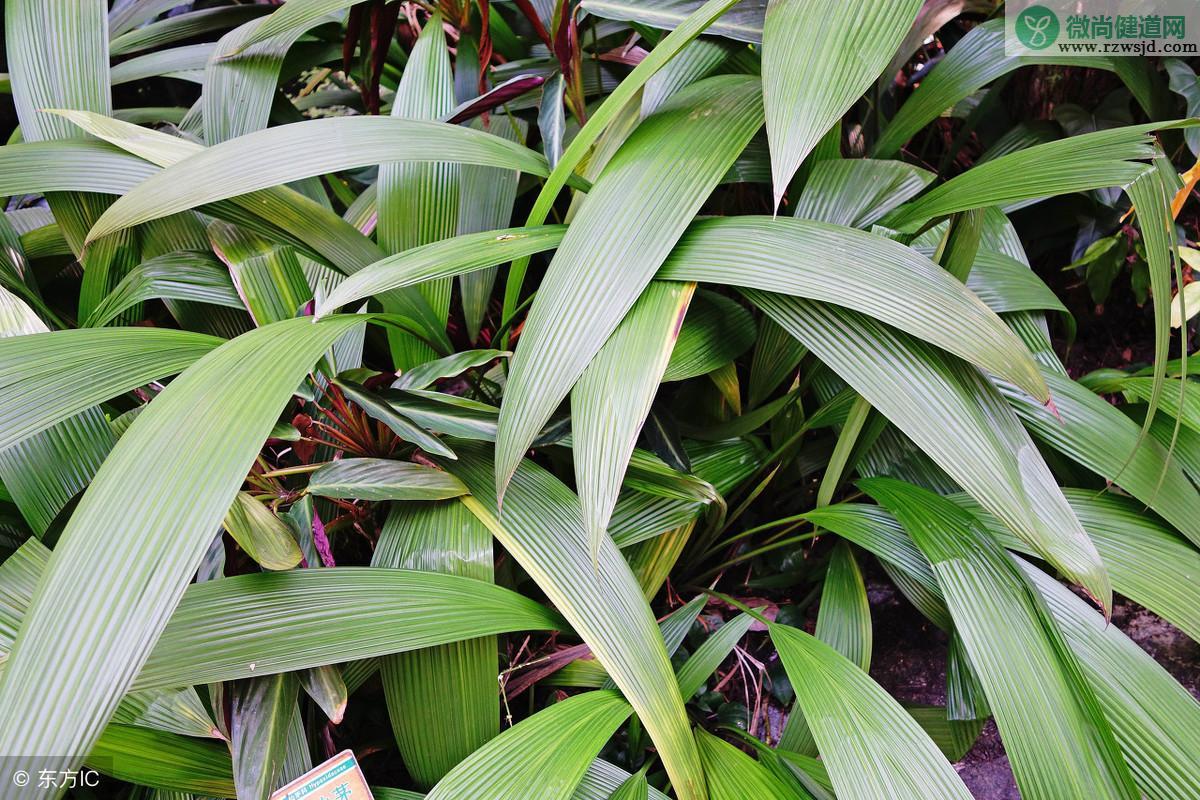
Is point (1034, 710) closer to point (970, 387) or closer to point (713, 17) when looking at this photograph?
point (970, 387)

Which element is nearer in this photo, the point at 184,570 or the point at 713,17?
the point at 184,570

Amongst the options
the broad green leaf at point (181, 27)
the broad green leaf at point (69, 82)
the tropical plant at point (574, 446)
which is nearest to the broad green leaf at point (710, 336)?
the tropical plant at point (574, 446)

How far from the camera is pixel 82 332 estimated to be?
617 millimetres

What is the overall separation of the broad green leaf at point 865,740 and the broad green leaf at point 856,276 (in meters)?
0.28

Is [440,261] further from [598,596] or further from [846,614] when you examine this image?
[846,614]

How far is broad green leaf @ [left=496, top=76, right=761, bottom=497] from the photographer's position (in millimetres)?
601

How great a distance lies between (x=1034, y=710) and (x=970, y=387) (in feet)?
0.84

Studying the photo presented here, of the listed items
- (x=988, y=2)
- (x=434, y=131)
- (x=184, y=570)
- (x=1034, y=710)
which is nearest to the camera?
(x=184, y=570)

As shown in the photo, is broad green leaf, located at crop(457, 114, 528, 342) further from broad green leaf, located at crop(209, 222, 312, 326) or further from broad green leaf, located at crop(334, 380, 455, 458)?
broad green leaf, located at crop(334, 380, 455, 458)

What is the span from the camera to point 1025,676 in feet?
1.96

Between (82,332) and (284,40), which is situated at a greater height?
(284,40)

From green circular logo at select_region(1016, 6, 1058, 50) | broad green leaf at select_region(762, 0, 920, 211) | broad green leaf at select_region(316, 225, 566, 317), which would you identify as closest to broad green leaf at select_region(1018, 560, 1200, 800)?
broad green leaf at select_region(762, 0, 920, 211)

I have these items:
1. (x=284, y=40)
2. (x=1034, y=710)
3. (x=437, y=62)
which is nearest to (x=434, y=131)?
(x=437, y=62)

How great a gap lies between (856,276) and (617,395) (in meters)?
0.21
